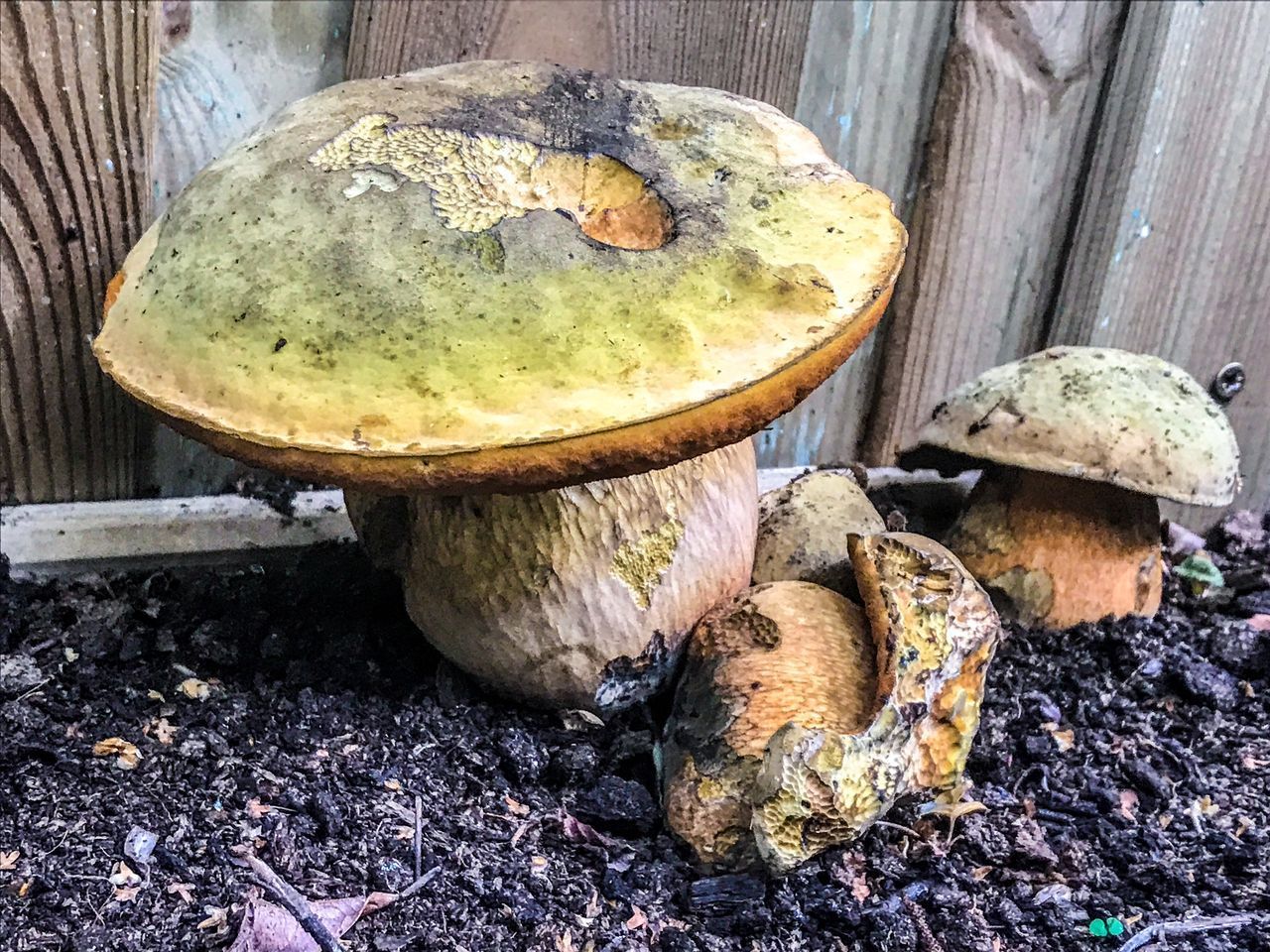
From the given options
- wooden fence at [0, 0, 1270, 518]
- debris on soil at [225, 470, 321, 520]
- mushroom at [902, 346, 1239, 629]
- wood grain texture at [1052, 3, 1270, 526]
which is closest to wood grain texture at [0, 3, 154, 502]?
wooden fence at [0, 0, 1270, 518]

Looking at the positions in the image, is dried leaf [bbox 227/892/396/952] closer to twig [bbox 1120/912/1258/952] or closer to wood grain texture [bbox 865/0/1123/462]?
twig [bbox 1120/912/1258/952]

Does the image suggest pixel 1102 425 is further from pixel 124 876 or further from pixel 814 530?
pixel 124 876

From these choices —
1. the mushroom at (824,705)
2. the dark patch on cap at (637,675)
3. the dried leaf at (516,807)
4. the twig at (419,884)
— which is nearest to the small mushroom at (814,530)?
the mushroom at (824,705)

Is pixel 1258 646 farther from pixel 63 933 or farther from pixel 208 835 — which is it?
pixel 63 933

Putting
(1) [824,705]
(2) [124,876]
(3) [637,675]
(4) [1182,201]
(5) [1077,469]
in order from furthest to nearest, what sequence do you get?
(4) [1182,201]
(5) [1077,469]
(3) [637,675]
(1) [824,705]
(2) [124,876]

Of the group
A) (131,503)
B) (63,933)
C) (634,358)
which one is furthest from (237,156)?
(63,933)

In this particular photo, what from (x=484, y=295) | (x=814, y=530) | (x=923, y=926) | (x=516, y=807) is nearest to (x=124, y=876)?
(x=516, y=807)
